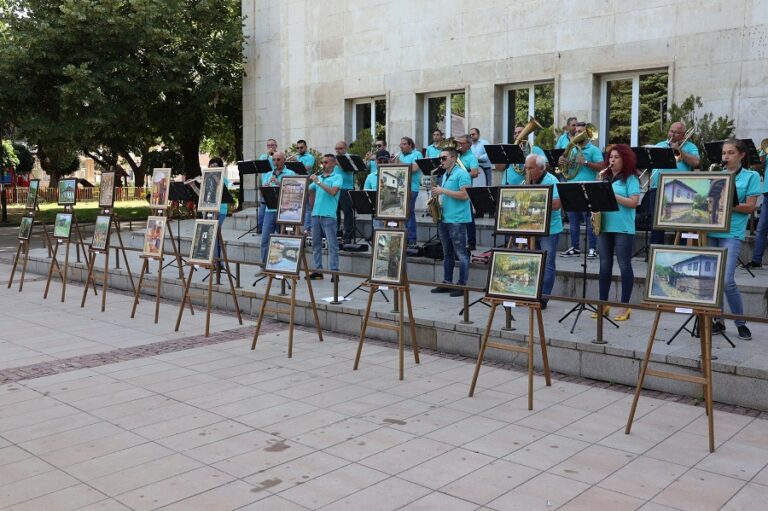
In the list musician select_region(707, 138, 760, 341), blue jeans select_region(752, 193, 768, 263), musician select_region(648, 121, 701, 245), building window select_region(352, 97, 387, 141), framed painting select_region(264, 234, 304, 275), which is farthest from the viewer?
building window select_region(352, 97, 387, 141)

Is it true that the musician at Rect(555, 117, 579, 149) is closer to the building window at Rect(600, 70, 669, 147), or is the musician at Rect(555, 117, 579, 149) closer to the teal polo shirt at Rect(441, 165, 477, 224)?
the building window at Rect(600, 70, 669, 147)

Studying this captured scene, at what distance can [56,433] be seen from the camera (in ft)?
18.9

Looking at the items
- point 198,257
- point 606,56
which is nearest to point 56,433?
point 198,257

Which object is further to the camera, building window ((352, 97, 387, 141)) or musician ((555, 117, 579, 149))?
building window ((352, 97, 387, 141))

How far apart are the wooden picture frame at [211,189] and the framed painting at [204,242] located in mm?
283

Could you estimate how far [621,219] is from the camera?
26.0 ft

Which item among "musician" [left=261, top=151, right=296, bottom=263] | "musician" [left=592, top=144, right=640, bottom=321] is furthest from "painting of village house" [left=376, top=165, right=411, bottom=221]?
"musician" [left=261, top=151, right=296, bottom=263]

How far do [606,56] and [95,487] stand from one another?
12.5 metres

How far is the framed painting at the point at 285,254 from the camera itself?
8.42 meters

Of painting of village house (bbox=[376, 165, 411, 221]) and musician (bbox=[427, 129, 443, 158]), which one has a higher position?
musician (bbox=[427, 129, 443, 158])

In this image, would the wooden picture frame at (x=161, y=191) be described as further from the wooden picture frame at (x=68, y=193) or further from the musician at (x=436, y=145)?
the musician at (x=436, y=145)

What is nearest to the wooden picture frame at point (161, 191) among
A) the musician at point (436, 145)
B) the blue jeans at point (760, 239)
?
the musician at point (436, 145)

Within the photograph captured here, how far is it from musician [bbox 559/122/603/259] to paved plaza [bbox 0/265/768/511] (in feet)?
13.6

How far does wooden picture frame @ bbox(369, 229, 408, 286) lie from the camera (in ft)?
24.5
